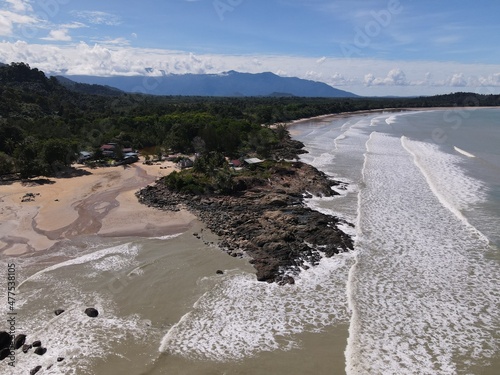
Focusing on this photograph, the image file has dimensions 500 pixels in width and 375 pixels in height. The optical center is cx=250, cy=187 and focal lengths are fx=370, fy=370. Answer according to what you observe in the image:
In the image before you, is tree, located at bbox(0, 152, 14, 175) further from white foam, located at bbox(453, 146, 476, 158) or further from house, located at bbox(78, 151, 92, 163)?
white foam, located at bbox(453, 146, 476, 158)

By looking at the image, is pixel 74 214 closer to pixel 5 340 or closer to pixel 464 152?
pixel 5 340

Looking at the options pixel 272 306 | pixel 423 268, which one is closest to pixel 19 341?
pixel 272 306

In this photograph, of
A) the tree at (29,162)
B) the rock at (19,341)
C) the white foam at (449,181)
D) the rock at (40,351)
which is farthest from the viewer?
the tree at (29,162)

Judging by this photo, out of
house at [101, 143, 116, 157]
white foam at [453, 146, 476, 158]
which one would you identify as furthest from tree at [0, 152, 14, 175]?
white foam at [453, 146, 476, 158]

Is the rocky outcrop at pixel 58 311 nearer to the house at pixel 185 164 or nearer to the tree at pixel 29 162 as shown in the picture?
the tree at pixel 29 162

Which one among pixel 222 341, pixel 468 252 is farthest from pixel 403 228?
pixel 222 341

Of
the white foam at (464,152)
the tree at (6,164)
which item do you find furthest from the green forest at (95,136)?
the white foam at (464,152)
